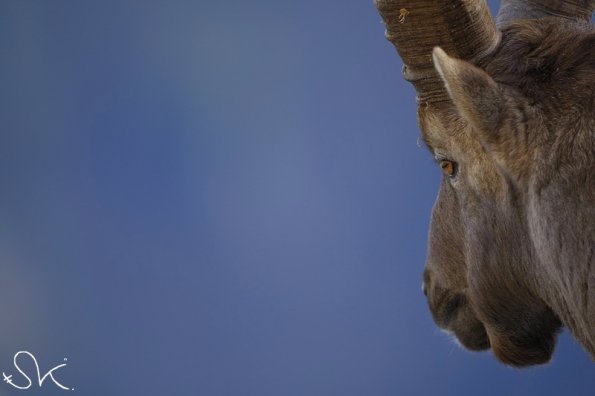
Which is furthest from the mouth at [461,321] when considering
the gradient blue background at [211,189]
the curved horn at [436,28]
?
the gradient blue background at [211,189]

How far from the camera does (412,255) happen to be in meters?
3.43

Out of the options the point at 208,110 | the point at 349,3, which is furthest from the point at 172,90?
the point at 349,3

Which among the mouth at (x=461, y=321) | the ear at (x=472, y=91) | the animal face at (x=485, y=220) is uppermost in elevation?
the ear at (x=472, y=91)

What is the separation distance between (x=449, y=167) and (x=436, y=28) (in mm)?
239

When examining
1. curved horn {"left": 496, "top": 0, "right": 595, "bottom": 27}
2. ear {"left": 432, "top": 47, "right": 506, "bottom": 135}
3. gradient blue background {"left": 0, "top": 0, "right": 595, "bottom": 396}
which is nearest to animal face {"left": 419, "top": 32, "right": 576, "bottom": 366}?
ear {"left": 432, "top": 47, "right": 506, "bottom": 135}

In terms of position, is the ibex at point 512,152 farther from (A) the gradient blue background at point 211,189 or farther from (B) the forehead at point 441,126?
(A) the gradient blue background at point 211,189

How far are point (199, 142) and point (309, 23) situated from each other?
71cm

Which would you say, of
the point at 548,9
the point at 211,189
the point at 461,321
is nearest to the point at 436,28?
the point at 548,9

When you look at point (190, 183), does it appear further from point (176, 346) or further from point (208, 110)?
point (176, 346)

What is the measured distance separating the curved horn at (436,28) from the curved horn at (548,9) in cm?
29

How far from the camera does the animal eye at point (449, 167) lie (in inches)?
51.9

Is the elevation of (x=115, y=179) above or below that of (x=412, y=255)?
above

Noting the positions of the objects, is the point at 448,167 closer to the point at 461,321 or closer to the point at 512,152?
the point at 512,152
